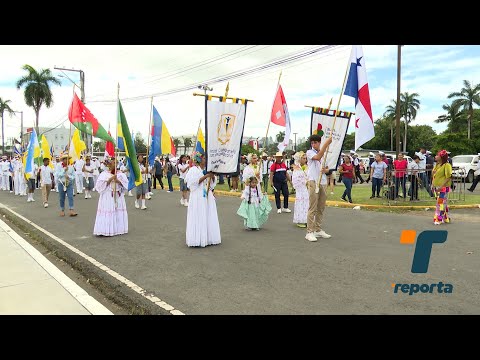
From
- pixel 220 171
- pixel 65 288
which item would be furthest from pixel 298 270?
pixel 65 288

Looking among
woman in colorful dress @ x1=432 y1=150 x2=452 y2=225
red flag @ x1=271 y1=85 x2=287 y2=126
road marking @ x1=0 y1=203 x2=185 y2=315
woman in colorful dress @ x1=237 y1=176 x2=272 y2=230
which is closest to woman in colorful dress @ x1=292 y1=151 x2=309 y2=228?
woman in colorful dress @ x1=237 y1=176 x2=272 y2=230

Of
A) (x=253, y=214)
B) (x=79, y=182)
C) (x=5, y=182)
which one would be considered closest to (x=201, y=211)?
(x=253, y=214)

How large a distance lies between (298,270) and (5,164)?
76.2 feet

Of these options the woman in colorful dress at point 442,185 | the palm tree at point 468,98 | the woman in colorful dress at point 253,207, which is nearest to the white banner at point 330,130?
the woman in colorful dress at point 253,207

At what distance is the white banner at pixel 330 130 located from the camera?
854cm

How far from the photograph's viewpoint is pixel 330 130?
849cm

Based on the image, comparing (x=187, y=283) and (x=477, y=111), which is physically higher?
(x=477, y=111)

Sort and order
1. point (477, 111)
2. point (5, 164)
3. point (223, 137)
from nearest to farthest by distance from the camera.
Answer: point (223, 137) < point (5, 164) < point (477, 111)

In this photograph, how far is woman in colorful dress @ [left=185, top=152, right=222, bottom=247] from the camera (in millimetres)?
7441

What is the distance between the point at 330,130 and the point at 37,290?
6157 mm

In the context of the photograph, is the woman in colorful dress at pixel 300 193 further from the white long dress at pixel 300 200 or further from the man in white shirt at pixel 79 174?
the man in white shirt at pixel 79 174

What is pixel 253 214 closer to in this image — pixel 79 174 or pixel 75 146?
pixel 75 146

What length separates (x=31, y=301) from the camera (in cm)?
461

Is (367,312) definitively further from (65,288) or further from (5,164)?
(5,164)
